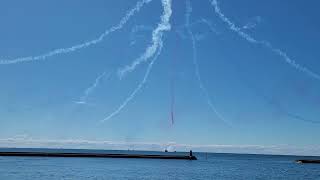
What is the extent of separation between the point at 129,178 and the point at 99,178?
18.3 ft

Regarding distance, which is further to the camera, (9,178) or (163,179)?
(163,179)

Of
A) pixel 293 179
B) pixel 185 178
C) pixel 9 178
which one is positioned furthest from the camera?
pixel 293 179

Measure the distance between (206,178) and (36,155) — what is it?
4462 inches

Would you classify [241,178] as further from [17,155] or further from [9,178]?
[17,155]

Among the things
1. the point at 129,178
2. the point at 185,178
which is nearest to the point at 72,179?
the point at 129,178

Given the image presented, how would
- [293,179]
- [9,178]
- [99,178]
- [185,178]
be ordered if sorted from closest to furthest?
[9,178] → [99,178] → [185,178] → [293,179]

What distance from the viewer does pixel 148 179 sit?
78500mm

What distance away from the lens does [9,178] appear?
68688 mm

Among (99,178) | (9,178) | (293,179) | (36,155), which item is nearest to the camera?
(9,178)

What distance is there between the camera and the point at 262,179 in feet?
286

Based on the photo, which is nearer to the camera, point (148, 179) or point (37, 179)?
point (37, 179)

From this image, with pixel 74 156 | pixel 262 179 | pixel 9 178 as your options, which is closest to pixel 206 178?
pixel 262 179

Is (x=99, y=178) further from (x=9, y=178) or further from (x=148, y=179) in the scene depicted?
(x=9, y=178)

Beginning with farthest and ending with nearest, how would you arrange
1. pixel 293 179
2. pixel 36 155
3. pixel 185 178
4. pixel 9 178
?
pixel 36 155 → pixel 293 179 → pixel 185 178 → pixel 9 178
